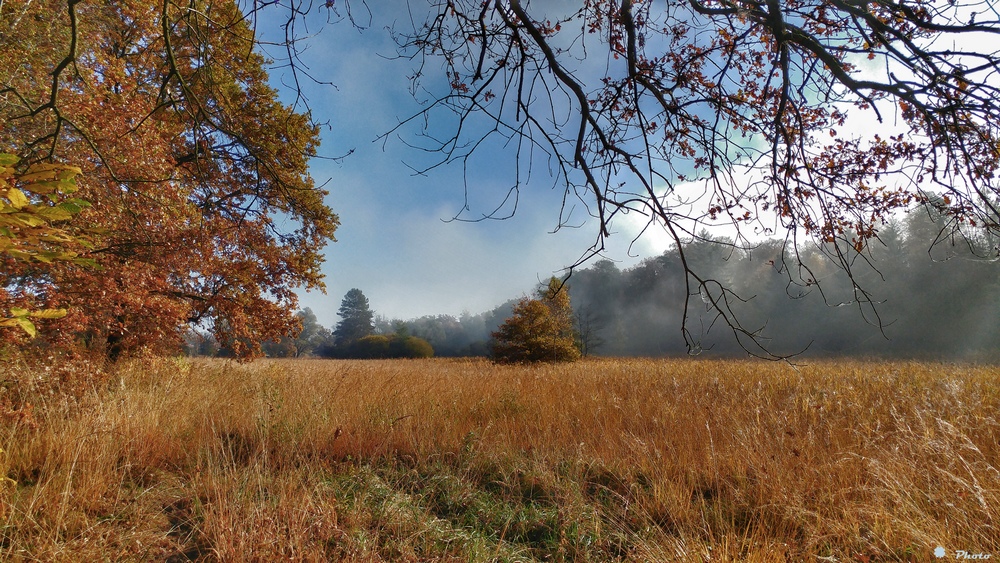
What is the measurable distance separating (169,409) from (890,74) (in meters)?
7.37

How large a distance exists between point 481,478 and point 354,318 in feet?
189

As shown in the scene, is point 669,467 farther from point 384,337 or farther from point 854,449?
point 384,337

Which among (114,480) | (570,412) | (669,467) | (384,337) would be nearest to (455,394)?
(570,412)

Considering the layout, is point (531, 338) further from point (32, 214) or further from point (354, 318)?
point (354, 318)

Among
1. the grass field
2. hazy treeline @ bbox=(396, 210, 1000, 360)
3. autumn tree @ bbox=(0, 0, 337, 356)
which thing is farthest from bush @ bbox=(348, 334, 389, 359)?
the grass field

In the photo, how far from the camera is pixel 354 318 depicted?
57.6m

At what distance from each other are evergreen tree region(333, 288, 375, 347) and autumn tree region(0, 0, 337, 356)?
5072 cm

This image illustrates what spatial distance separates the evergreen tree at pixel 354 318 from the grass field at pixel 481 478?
52.8 m

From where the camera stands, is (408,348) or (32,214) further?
(408,348)

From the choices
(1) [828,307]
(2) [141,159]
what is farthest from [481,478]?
(1) [828,307]

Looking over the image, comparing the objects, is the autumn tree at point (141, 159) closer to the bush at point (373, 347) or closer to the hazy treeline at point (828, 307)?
the hazy treeline at point (828, 307)

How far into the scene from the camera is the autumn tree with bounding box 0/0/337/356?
10.6 feet

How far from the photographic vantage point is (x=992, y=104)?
2.41 m

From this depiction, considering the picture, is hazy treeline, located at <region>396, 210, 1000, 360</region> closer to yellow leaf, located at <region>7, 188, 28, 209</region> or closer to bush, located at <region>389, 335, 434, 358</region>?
bush, located at <region>389, 335, 434, 358</region>
